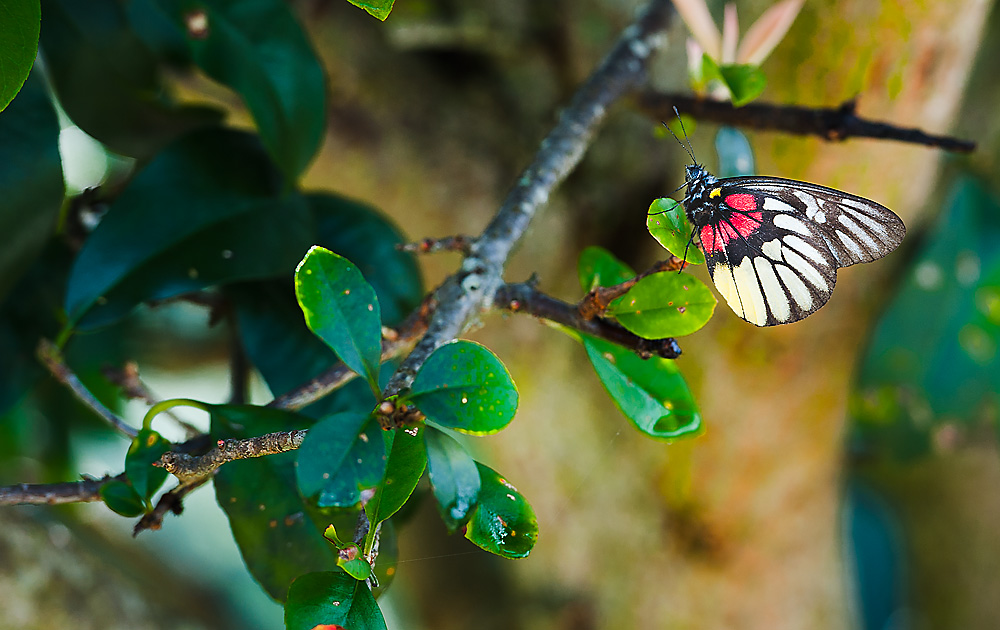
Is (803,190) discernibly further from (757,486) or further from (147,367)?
(147,367)

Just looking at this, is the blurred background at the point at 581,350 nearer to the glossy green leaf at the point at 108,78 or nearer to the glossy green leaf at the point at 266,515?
the glossy green leaf at the point at 108,78

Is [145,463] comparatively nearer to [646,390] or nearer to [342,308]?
[342,308]

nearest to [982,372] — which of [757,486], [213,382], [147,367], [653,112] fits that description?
[757,486]

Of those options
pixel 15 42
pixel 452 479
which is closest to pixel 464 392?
pixel 452 479

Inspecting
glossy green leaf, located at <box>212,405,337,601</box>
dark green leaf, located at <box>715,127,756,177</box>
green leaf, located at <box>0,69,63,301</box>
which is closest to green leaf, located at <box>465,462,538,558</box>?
glossy green leaf, located at <box>212,405,337,601</box>

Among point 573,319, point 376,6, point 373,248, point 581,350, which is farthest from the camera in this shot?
point 581,350

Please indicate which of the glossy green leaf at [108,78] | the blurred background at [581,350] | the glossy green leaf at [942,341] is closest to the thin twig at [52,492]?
the glossy green leaf at [108,78]

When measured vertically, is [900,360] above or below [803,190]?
above
